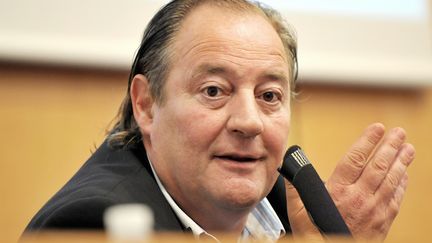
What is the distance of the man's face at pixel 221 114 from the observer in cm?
161

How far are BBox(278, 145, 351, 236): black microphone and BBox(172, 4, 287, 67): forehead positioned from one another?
284 mm

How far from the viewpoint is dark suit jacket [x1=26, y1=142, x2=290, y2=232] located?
1434 mm

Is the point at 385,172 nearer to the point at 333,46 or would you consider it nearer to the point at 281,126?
the point at 281,126

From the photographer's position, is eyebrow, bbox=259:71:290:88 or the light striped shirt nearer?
eyebrow, bbox=259:71:290:88

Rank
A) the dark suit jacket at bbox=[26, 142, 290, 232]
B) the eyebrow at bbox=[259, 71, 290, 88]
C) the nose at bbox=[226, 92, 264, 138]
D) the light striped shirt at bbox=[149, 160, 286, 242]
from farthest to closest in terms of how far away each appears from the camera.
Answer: the light striped shirt at bbox=[149, 160, 286, 242], the eyebrow at bbox=[259, 71, 290, 88], the nose at bbox=[226, 92, 264, 138], the dark suit jacket at bbox=[26, 142, 290, 232]

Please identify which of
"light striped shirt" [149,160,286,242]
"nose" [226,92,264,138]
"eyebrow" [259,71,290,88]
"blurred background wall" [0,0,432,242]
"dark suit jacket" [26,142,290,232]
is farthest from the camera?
"blurred background wall" [0,0,432,242]

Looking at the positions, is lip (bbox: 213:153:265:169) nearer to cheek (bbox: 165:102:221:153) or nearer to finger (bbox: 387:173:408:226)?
cheek (bbox: 165:102:221:153)

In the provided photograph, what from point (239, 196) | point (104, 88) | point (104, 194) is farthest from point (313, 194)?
point (104, 88)

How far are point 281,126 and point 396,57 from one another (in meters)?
1.47

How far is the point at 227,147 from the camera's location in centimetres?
160

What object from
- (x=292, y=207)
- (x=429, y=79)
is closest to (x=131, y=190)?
(x=292, y=207)

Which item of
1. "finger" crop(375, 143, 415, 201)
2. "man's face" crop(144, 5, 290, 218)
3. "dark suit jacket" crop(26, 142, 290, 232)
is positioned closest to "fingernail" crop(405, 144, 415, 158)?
"finger" crop(375, 143, 415, 201)

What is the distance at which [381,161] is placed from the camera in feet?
5.65

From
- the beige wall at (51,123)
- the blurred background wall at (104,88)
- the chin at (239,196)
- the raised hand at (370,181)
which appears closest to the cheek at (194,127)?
the chin at (239,196)
